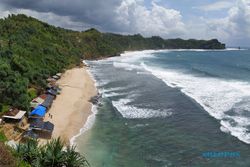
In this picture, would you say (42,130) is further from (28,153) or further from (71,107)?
(71,107)

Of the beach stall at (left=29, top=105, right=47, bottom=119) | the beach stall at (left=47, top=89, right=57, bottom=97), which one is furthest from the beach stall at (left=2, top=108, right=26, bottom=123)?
the beach stall at (left=47, top=89, right=57, bottom=97)

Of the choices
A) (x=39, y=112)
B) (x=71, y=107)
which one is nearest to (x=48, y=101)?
(x=71, y=107)

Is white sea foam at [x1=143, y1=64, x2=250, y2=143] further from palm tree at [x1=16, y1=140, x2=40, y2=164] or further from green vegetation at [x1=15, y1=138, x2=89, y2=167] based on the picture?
palm tree at [x1=16, y1=140, x2=40, y2=164]

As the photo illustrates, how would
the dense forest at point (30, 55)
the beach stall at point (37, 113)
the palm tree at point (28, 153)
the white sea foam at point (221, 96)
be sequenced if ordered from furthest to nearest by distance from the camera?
the dense forest at point (30, 55), the beach stall at point (37, 113), the white sea foam at point (221, 96), the palm tree at point (28, 153)

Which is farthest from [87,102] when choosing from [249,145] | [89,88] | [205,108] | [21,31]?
[21,31]

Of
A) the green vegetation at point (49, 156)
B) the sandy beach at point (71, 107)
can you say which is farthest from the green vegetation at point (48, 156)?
the sandy beach at point (71, 107)

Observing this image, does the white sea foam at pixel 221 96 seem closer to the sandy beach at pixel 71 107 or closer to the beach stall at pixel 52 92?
the sandy beach at pixel 71 107

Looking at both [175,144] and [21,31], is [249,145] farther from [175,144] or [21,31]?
[21,31]
